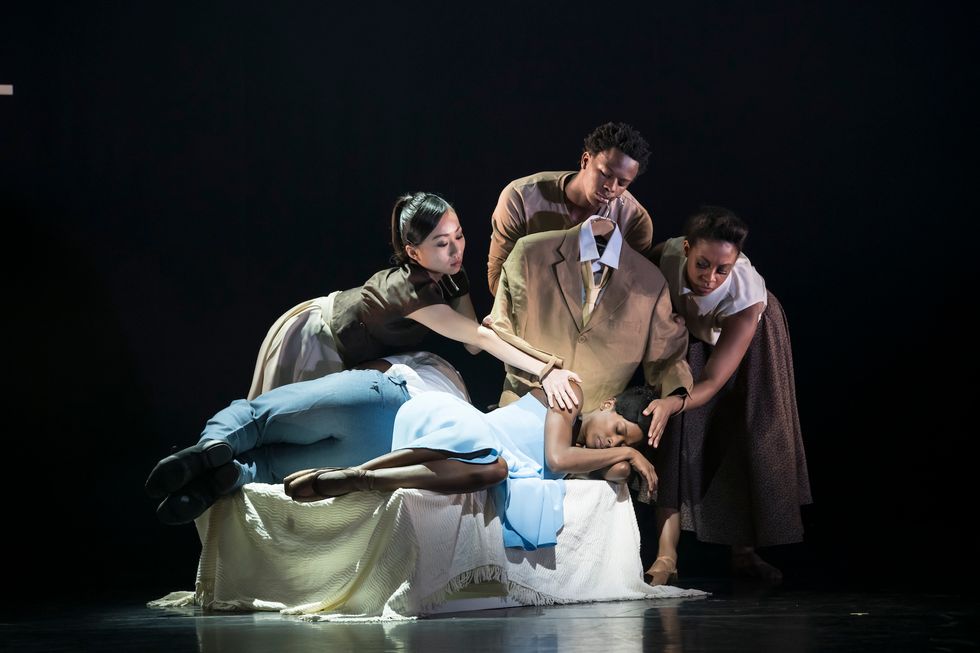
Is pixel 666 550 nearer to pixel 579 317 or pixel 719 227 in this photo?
pixel 579 317

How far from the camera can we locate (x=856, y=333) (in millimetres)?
5625

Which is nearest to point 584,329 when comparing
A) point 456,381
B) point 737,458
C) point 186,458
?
point 456,381

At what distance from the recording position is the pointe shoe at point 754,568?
4.38 meters

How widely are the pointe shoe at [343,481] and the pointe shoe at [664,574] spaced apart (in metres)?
1.29

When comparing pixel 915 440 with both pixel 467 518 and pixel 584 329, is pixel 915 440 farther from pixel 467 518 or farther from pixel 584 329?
pixel 467 518

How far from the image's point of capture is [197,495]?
3.47 meters

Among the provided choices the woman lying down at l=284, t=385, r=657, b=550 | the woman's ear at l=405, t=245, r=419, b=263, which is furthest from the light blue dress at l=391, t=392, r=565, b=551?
the woman's ear at l=405, t=245, r=419, b=263

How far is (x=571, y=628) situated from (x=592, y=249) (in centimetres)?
156

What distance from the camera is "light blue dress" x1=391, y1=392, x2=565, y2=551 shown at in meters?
3.42

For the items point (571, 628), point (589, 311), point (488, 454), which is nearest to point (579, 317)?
point (589, 311)

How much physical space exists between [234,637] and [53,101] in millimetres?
3446

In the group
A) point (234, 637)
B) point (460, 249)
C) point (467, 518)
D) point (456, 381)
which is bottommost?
point (234, 637)

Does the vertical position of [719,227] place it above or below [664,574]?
above

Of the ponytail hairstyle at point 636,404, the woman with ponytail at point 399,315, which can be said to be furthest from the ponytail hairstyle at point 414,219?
the ponytail hairstyle at point 636,404
